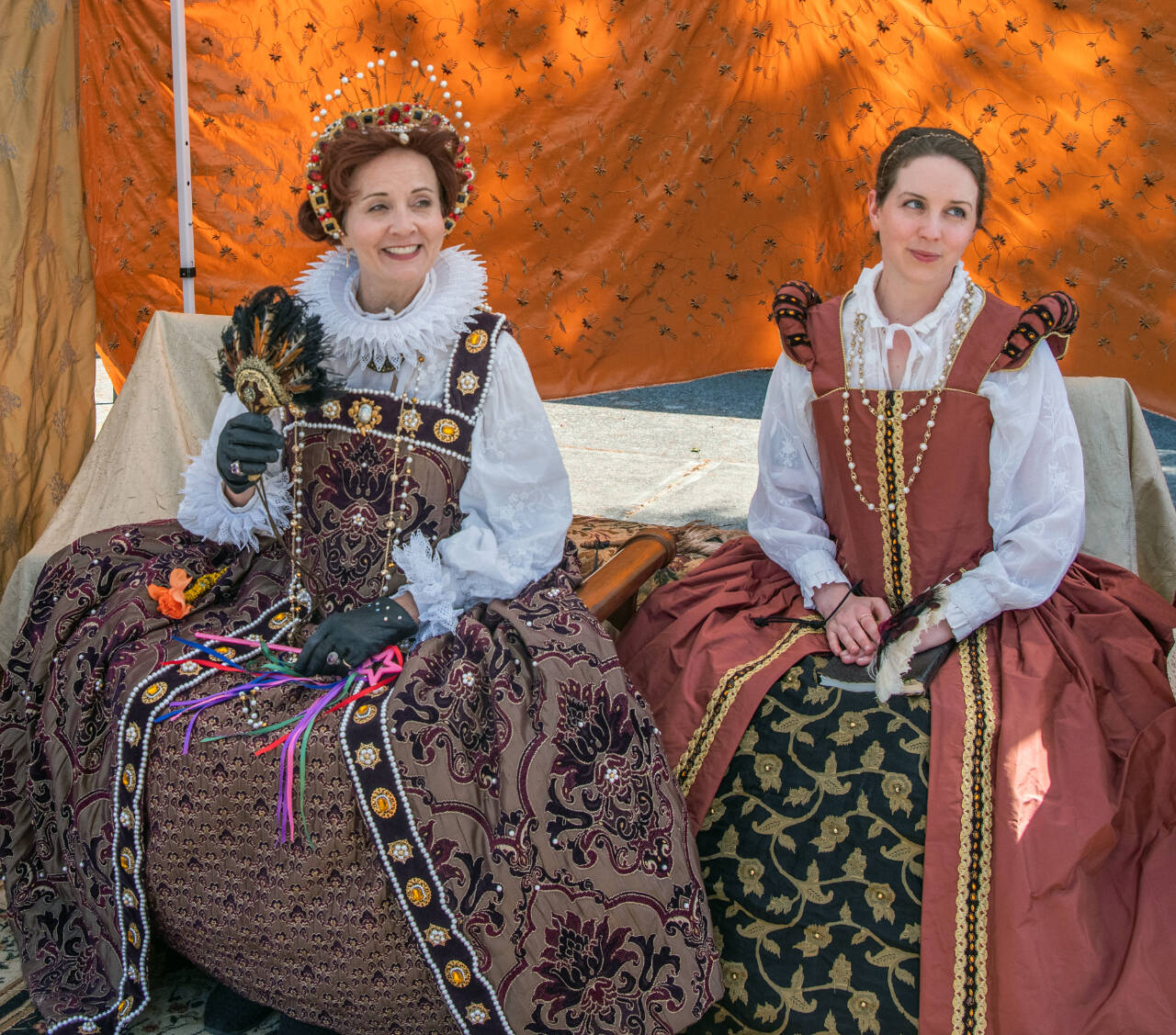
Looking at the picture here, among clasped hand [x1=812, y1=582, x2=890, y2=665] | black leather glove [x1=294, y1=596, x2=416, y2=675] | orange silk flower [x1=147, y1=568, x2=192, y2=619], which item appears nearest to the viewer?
black leather glove [x1=294, y1=596, x2=416, y2=675]

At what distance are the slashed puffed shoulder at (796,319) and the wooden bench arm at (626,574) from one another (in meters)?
0.51

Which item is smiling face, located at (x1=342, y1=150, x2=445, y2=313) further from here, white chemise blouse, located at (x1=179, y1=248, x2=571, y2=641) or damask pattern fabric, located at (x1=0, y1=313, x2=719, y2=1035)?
damask pattern fabric, located at (x1=0, y1=313, x2=719, y2=1035)

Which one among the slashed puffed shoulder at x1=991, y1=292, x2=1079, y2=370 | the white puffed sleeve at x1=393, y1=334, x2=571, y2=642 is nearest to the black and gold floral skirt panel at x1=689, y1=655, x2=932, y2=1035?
the white puffed sleeve at x1=393, y1=334, x2=571, y2=642

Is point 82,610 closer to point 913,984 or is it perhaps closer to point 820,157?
point 913,984

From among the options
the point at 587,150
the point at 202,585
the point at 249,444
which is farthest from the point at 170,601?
the point at 587,150

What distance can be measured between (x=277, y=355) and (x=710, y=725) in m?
1.03

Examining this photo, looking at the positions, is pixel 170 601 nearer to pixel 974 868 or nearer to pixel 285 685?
pixel 285 685

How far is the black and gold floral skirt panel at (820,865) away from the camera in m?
1.89

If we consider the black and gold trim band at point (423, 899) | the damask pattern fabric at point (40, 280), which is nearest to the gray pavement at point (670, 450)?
the damask pattern fabric at point (40, 280)

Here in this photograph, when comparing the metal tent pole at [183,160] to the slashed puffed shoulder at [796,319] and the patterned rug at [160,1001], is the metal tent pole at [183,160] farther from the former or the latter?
the slashed puffed shoulder at [796,319]

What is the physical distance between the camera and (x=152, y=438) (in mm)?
3242

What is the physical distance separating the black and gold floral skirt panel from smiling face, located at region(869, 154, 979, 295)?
816 mm

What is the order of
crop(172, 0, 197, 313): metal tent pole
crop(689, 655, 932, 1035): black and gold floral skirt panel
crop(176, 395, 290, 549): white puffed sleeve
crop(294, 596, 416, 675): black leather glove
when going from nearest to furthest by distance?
crop(689, 655, 932, 1035): black and gold floral skirt panel, crop(294, 596, 416, 675): black leather glove, crop(176, 395, 290, 549): white puffed sleeve, crop(172, 0, 197, 313): metal tent pole

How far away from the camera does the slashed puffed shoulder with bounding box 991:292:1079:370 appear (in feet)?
6.99
